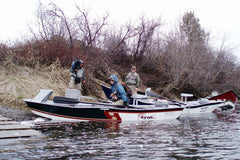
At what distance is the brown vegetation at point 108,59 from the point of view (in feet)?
40.0

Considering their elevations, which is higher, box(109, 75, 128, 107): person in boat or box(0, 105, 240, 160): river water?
box(109, 75, 128, 107): person in boat

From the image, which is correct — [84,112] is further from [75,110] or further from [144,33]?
[144,33]

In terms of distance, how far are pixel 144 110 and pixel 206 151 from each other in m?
4.67

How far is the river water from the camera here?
4.76m

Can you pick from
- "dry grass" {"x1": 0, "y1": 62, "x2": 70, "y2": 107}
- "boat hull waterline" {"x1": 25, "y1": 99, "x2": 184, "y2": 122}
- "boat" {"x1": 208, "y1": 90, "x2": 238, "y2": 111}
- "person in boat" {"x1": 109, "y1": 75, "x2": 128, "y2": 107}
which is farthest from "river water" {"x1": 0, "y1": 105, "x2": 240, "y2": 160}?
"boat" {"x1": 208, "y1": 90, "x2": 238, "y2": 111}

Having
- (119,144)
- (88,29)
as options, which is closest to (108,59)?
(88,29)

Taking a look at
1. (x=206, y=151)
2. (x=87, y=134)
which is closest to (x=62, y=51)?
(x=87, y=134)

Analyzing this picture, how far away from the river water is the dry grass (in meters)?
3.34

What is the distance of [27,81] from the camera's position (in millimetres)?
11367

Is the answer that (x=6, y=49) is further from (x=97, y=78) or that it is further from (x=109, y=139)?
(x=109, y=139)

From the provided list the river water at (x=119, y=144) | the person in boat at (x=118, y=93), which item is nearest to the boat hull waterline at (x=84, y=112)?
the person in boat at (x=118, y=93)

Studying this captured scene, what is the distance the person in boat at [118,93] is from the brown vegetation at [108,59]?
338 cm

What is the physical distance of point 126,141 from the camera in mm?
6094

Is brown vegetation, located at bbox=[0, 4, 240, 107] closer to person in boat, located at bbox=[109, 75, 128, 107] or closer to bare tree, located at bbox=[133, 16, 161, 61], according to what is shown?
bare tree, located at bbox=[133, 16, 161, 61]
